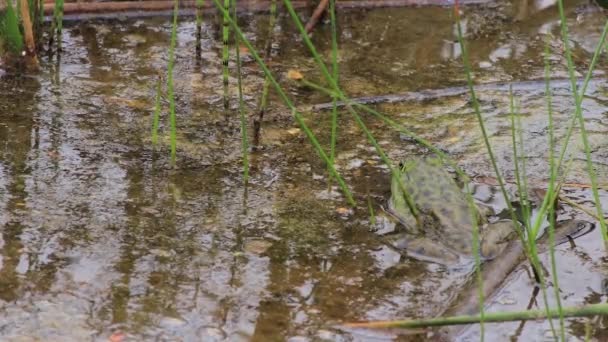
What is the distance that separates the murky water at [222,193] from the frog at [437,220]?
0.31 feet

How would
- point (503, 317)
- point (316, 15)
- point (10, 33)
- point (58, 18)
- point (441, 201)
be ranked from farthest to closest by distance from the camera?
point (316, 15)
point (58, 18)
point (10, 33)
point (441, 201)
point (503, 317)

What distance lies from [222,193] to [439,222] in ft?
2.92

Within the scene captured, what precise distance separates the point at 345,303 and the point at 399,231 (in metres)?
0.63

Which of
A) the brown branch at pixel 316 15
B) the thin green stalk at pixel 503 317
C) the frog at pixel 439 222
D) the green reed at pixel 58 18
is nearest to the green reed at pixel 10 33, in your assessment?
the green reed at pixel 58 18

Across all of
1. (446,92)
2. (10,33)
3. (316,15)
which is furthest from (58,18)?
(446,92)

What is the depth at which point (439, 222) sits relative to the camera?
361 centimetres

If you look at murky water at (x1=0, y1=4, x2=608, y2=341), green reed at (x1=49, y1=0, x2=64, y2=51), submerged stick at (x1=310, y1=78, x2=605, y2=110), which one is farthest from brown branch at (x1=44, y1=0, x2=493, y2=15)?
submerged stick at (x1=310, y1=78, x2=605, y2=110)

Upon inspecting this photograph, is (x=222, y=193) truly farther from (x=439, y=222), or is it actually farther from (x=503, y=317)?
(x=503, y=317)

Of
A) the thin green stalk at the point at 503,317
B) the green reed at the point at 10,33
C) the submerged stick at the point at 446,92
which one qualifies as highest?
the green reed at the point at 10,33

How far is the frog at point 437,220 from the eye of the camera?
11.2ft

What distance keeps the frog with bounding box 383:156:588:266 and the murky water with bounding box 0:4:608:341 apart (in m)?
0.09

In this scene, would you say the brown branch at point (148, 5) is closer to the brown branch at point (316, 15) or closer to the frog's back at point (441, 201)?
the brown branch at point (316, 15)

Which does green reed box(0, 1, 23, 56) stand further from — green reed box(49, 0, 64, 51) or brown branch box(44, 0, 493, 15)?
brown branch box(44, 0, 493, 15)

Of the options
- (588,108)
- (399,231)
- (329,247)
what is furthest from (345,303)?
(588,108)
